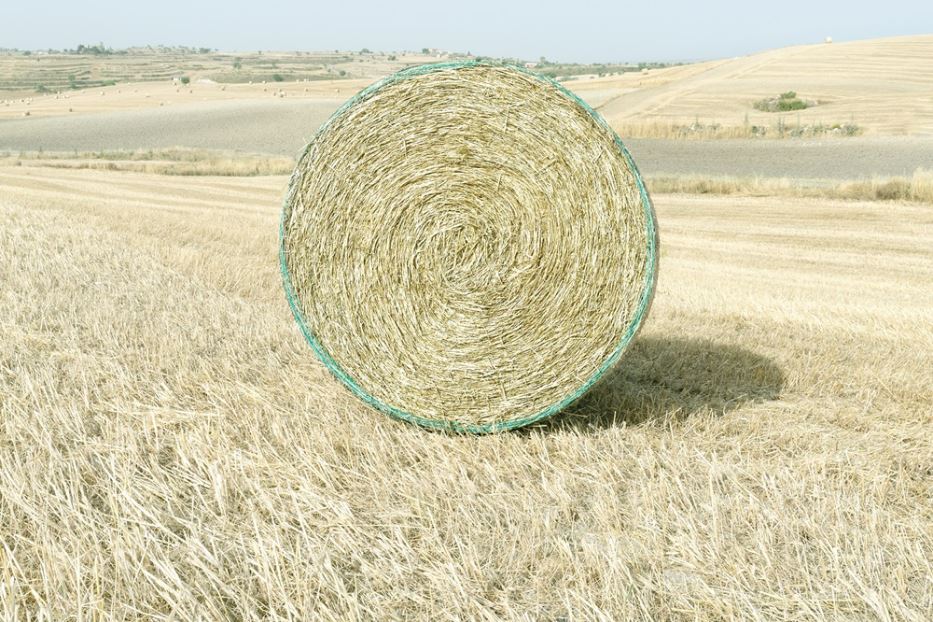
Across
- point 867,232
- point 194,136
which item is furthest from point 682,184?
point 194,136

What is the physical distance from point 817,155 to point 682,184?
22.2 feet

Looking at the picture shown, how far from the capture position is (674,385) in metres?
5.75

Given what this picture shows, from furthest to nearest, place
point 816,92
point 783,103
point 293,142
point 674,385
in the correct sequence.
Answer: point 293,142, point 816,92, point 783,103, point 674,385

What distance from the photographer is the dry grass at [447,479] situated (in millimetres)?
3049

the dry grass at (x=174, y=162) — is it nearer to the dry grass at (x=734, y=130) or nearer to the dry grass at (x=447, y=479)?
the dry grass at (x=734, y=130)

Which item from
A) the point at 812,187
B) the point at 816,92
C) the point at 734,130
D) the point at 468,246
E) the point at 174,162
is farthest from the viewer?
→ the point at 816,92

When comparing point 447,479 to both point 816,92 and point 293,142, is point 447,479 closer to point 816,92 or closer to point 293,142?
point 293,142

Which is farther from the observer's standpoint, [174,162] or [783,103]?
[783,103]

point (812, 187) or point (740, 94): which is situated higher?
point (740, 94)

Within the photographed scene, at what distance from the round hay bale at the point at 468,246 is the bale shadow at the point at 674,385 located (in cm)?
45

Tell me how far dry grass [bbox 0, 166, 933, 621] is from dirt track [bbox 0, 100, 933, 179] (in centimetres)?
905

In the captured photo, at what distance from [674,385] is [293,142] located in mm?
35278

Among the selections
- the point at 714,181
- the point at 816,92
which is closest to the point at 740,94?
the point at 816,92

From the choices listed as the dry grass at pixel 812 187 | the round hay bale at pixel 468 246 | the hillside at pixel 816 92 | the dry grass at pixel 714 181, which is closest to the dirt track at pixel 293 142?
the dry grass at pixel 714 181
